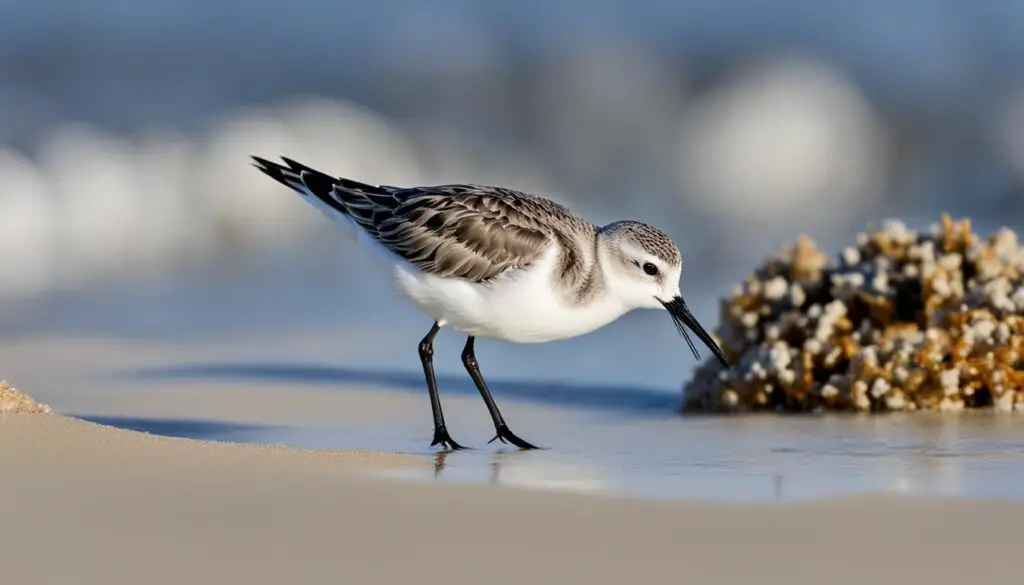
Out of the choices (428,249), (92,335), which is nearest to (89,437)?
(428,249)

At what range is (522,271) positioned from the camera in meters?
7.77

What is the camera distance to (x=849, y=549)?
5.16 meters

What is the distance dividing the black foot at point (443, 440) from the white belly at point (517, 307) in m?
0.47

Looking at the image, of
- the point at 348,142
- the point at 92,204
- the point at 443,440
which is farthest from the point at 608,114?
the point at 443,440

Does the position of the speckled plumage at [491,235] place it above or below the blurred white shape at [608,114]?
below

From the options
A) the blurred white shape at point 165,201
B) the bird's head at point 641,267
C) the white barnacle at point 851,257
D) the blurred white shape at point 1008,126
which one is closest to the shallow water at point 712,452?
the bird's head at point 641,267

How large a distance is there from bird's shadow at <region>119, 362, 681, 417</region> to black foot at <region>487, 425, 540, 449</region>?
1.14 metres

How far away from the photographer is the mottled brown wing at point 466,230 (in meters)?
7.83

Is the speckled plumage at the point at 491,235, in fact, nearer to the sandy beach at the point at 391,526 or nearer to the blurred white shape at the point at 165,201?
the sandy beach at the point at 391,526

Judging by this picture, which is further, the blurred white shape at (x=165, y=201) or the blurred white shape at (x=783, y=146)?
the blurred white shape at (x=783, y=146)

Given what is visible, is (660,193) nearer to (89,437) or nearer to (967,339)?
(967,339)

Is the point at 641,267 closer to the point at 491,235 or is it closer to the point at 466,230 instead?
the point at 491,235

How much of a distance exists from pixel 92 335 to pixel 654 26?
11530 millimetres

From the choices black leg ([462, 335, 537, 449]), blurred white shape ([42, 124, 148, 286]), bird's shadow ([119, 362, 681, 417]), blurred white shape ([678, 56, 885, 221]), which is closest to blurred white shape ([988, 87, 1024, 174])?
blurred white shape ([678, 56, 885, 221])
